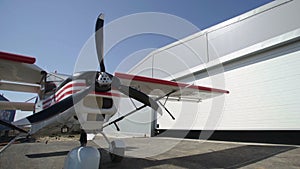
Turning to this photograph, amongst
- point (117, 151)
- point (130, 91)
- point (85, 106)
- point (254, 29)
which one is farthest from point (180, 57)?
point (85, 106)

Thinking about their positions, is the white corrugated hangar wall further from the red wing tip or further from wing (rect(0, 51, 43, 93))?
the red wing tip

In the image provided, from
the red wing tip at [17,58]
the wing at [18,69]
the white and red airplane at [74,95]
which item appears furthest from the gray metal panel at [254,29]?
the red wing tip at [17,58]

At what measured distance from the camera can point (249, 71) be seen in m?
9.26

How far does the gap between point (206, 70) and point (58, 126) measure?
30.2 ft

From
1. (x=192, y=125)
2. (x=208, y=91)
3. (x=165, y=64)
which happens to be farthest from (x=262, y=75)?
(x=165, y=64)

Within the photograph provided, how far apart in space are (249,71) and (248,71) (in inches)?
1.9

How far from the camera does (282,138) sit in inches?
305

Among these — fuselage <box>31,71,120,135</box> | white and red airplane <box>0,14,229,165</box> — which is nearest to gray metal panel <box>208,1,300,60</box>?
white and red airplane <box>0,14,229,165</box>

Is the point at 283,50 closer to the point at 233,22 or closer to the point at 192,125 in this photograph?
the point at 233,22

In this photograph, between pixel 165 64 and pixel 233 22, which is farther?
pixel 165 64

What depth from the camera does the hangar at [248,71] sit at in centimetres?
782

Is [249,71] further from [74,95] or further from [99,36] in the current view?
[74,95]

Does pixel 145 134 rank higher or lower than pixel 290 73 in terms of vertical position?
lower

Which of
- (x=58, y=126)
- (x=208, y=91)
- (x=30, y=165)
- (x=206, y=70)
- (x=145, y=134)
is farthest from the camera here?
(x=145, y=134)
